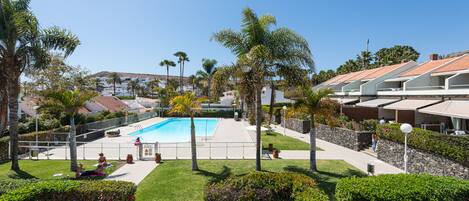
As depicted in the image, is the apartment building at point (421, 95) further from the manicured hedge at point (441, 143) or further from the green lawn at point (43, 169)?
the green lawn at point (43, 169)

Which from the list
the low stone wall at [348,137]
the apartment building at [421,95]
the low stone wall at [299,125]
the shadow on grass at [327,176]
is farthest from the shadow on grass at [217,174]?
the low stone wall at [299,125]

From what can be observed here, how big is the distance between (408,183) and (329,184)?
471 cm

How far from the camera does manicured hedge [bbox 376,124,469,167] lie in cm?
1310

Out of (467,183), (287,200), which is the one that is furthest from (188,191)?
(467,183)

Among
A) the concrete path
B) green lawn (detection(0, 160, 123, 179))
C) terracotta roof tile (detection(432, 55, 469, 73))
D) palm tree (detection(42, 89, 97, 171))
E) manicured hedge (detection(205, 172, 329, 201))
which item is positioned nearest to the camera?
manicured hedge (detection(205, 172, 329, 201))

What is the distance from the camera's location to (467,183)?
9.49 m

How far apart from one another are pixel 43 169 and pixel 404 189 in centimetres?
1790

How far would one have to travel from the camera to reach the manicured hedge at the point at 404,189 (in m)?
8.91

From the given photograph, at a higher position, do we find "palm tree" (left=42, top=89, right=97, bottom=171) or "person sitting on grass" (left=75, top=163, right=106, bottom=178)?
"palm tree" (left=42, top=89, right=97, bottom=171)

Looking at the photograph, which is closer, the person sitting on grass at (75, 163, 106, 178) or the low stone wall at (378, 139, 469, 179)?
the low stone wall at (378, 139, 469, 179)

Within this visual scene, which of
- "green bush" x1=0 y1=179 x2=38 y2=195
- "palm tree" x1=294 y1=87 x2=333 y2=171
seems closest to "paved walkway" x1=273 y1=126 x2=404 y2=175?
"palm tree" x1=294 y1=87 x2=333 y2=171

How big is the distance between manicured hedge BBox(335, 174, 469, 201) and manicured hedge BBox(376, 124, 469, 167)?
14.6ft

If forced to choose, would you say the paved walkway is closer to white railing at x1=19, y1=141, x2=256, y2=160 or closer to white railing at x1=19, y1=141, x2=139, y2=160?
white railing at x1=19, y1=141, x2=256, y2=160

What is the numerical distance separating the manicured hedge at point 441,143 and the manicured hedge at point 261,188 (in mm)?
8285
